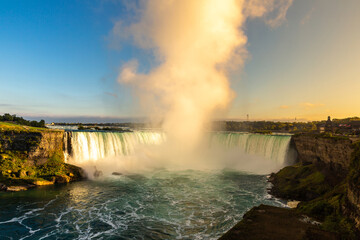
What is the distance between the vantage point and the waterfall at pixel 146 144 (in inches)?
1252

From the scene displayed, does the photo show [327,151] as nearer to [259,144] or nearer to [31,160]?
[259,144]

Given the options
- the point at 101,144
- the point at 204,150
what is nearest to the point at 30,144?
the point at 101,144

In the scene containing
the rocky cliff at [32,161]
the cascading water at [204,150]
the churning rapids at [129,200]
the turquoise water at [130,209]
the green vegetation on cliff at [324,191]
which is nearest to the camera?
the green vegetation on cliff at [324,191]

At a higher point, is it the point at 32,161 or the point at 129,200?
the point at 32,161

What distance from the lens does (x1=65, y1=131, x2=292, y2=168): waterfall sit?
104 feet

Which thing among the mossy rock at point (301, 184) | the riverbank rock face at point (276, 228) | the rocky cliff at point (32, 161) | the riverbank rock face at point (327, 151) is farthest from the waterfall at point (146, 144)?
the riverbank rock face at point (276, 228)

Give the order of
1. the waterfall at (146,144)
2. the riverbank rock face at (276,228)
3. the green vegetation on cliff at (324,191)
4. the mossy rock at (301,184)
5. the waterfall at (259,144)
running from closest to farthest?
the riverbank rock face at (276,228), the green vegetation on cliff at (324,191), the mossy rock at (301,184), the waterfall at (146,144), the waterfall at (259,144)

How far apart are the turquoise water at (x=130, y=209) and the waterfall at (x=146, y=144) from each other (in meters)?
7.74

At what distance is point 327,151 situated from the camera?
22.0 meters

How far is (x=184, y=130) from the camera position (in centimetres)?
5581

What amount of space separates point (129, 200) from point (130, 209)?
227cm

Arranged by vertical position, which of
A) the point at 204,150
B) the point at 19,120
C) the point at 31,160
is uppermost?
the point at 19,120

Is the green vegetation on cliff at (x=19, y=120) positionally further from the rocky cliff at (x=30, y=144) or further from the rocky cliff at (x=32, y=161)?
the rocky cliff at (x=32, y=161)

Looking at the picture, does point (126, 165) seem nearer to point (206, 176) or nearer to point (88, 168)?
point (88, 168)
